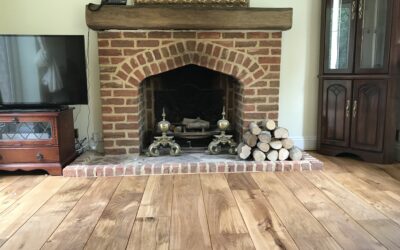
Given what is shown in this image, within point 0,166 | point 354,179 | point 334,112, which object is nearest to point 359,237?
point 354,179

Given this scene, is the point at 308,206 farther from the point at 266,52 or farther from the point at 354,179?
the point at 266,52

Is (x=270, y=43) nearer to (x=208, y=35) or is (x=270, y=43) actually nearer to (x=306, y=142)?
(x=208, y=35)

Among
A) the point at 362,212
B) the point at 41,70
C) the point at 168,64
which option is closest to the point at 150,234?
the point at 362,212

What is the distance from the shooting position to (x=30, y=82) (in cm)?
290

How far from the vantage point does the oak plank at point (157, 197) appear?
2.13 metres

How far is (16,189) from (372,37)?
3.23m

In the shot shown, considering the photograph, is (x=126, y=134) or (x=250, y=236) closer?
(x=250, y=236)

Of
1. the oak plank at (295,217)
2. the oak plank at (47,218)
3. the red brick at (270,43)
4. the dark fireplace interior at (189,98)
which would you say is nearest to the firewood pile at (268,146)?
the oak plank at (295,217)

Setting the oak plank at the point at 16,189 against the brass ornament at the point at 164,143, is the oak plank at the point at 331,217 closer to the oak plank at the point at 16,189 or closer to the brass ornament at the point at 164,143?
the brass ornament at the point at 164,143

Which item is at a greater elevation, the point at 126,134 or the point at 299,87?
the point at 299,87

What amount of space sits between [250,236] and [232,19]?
6.35 ft

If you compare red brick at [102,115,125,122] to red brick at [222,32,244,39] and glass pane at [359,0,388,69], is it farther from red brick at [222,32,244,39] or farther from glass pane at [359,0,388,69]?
glass pane at [359,0,388,69]

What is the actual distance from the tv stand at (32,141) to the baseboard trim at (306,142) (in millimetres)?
2320

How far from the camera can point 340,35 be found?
3311 millimetres
